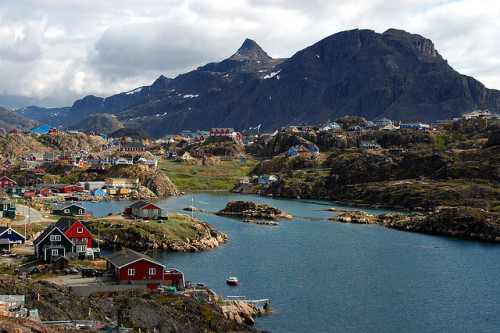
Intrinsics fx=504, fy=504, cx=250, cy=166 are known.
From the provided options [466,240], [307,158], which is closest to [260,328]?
[466,240]

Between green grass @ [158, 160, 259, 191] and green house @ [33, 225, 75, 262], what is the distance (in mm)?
98794

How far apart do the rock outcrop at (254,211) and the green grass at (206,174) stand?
49773 millimetres

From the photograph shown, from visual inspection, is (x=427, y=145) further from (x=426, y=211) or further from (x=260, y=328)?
(x=260, y=328)

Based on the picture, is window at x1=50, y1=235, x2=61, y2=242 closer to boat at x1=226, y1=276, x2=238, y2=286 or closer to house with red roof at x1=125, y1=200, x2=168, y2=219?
boat at x1=226, y1=276, x2=238, y2=286

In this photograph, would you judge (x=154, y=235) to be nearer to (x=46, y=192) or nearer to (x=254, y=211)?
(x=254, y=211)

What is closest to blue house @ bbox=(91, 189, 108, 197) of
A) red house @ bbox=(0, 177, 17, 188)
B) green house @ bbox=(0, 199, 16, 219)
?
red house @ bbox=(0, 177, 17, 188)

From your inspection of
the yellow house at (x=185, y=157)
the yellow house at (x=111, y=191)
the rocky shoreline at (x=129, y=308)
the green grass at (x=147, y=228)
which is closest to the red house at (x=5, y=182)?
the yellow house at (x=111, y=191)

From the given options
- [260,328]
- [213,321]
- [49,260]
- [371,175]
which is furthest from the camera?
[371,175]

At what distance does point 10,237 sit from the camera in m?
54.7

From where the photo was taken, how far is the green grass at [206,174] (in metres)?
155

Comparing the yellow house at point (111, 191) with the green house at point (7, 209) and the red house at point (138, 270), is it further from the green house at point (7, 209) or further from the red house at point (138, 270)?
the red house at point (138, 270)

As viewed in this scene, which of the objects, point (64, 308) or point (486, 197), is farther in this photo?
point (486, 197)

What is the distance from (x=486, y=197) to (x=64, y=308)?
9465 centimetres

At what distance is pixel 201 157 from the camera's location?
197 metres
